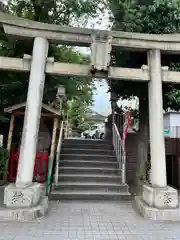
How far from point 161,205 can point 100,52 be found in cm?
364

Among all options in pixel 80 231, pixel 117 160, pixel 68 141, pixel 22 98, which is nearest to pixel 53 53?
pixel 22 98

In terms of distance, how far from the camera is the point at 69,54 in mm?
8820

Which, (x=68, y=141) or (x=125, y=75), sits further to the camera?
(x=68, y=141)

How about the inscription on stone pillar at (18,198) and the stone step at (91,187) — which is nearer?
the inscription on stone pillar at (18,198)

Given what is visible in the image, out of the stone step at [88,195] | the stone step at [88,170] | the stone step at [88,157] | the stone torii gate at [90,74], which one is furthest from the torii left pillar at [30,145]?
the stone step at [88,157]

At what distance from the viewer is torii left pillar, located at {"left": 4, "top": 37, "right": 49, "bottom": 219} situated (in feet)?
13.8

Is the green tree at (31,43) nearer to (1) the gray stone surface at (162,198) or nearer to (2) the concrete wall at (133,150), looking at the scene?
(2) the concrete wall at (133,150)

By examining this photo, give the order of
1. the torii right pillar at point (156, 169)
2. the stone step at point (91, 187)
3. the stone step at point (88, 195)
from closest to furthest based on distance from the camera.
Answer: the torii right pillar at point (156, 169)
the stone step at point (88, 195)
the stone step at point (91, 187)

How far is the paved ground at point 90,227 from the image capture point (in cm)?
349

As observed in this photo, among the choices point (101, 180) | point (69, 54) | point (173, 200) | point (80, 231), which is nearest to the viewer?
point (80, 231)

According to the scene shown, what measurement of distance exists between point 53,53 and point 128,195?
214 inches

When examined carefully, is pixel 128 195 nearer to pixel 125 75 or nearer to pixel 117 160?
pixel 117 160

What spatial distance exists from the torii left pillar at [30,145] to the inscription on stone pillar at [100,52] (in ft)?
3.78

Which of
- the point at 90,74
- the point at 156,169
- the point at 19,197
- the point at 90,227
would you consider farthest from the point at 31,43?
the point at 90,227
